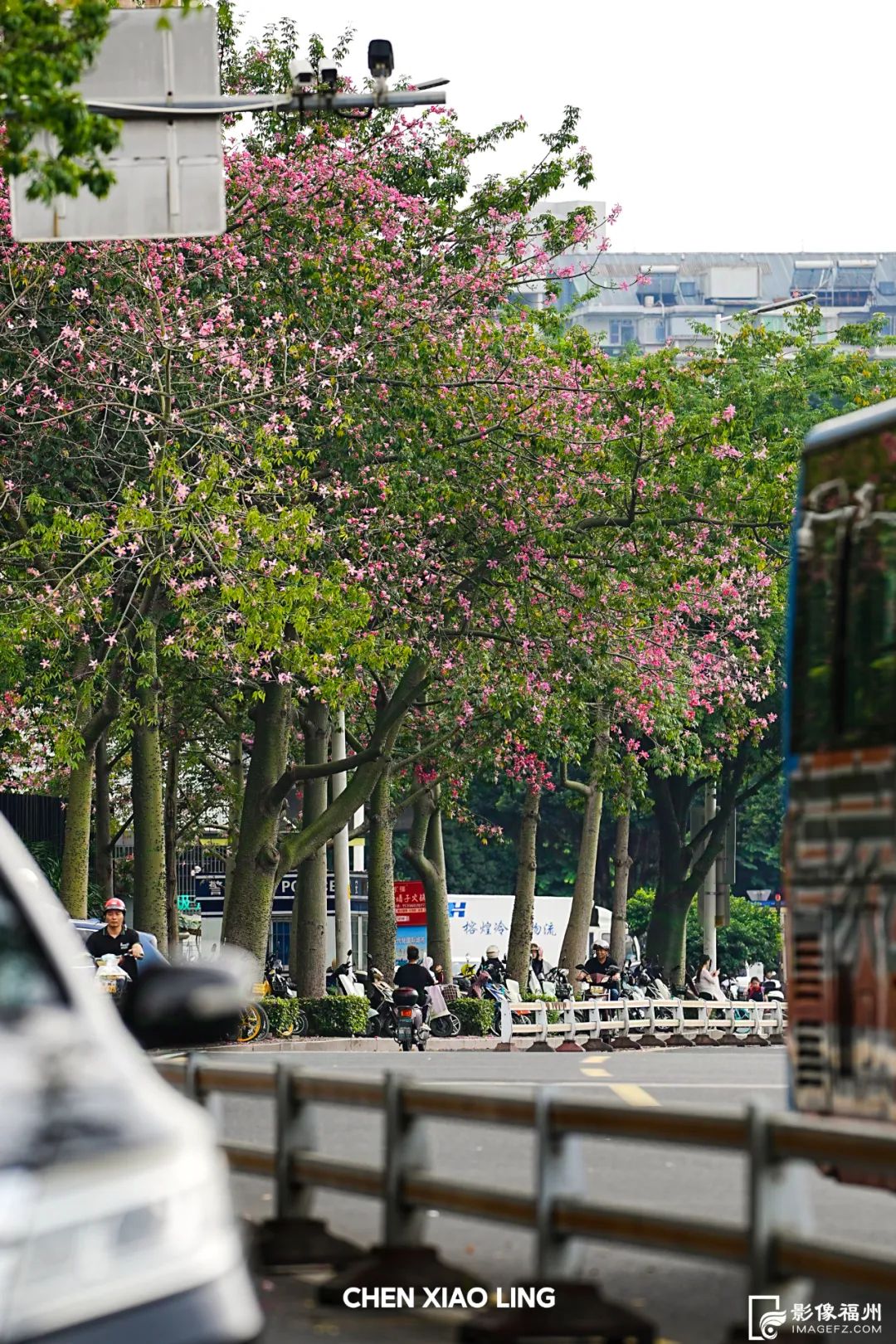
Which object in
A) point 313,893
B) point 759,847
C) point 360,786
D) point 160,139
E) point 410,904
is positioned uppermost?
point 160,139

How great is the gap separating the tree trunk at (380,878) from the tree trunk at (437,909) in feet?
6.54

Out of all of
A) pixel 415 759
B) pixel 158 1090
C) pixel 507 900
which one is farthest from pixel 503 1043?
pixel 158 1090

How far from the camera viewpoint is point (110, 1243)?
386 centimetres

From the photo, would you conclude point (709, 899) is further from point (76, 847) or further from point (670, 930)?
point (76, 847)

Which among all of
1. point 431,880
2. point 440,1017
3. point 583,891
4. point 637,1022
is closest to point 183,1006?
point 440,1017

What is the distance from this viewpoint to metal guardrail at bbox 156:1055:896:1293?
7.20 meters

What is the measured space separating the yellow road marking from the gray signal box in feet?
22.4

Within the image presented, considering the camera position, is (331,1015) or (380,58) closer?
(380,58)

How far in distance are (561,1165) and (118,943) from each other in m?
13.1

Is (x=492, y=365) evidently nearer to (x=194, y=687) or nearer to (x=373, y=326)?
(x=373, y=326)

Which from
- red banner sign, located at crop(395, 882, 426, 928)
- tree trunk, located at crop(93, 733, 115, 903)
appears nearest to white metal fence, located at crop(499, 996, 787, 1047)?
tree trunk, located at crop(93, 733, 115, 903)

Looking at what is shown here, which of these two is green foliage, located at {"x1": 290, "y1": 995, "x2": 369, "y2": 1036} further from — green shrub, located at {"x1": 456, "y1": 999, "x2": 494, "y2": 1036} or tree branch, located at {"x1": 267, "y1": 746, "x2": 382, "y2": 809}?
green shrub, located at {"x1": 456, "y1": 999, "x2": 494, "y2": 1036}

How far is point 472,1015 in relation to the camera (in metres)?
40.0

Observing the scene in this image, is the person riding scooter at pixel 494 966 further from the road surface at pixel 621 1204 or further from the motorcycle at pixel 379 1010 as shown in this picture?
the road surface at pixel 621 1204
